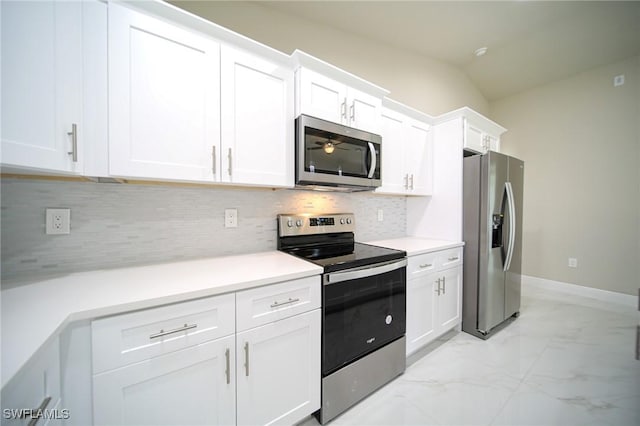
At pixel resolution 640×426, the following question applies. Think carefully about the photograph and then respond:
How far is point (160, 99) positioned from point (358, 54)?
2007 millimetres

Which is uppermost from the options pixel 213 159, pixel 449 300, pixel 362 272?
pixel 213 159

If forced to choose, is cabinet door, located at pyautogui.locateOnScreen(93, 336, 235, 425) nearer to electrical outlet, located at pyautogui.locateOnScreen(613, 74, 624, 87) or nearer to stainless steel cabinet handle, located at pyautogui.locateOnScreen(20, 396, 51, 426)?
stainless steel cabinet handle, located at pyautogui.locateOnScreen(20, 396, 51, 426)

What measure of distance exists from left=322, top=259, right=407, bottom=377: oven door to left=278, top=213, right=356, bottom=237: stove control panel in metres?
0.59

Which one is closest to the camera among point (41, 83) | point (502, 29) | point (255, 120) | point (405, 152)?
point (41, 83)

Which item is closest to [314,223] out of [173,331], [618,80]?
[173,331]

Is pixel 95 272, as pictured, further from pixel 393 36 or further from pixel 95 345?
pixel 393 36

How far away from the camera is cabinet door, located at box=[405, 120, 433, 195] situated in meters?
2.32

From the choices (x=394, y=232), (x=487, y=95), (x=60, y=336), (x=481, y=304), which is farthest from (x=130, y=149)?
(x=487, y=95)

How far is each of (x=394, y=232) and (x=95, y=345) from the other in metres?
2.46

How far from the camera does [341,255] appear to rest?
5.19ft

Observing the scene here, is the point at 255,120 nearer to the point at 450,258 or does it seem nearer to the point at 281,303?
the point at 281,303

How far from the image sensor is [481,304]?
222cm

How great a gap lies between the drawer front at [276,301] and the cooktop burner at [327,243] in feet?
0.50

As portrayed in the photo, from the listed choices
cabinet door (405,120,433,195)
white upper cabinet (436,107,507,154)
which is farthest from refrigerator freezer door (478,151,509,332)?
cabinet door (405,120,433,195)
